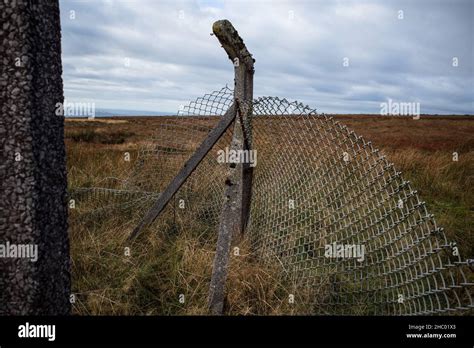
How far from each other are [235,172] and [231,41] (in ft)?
3.78

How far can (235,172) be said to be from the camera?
3289 millimetres

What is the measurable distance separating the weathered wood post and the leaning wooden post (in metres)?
1.23

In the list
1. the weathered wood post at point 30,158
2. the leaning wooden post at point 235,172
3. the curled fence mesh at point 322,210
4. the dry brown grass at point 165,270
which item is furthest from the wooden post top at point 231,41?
the dry brown grass at point 165,270

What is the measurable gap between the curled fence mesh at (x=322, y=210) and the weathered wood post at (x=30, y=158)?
1867mm

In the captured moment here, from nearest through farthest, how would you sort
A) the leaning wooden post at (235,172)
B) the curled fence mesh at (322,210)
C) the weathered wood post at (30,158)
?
the weathered wood post at (30,158) → the curled fence mesh at (322,210) → the leaning wooden post at (235,172)

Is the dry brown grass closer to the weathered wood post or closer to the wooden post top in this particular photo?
the weathered wood post

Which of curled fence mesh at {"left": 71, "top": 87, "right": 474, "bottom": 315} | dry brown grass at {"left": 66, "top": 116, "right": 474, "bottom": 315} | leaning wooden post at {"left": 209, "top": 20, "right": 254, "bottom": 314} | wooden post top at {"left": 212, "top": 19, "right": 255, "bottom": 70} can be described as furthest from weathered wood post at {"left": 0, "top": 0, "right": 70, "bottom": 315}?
curled fence mesh at {"left": 71, "top": 87, "right": 474, "bottom": 315}

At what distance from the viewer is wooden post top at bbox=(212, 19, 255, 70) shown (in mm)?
3424

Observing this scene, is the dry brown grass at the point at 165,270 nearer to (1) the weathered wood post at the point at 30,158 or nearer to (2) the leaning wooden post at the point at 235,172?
(2) the leaning wooden post at the point at 235,172

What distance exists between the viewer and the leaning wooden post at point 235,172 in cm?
317

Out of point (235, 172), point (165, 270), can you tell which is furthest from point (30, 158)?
point (165, 270)
